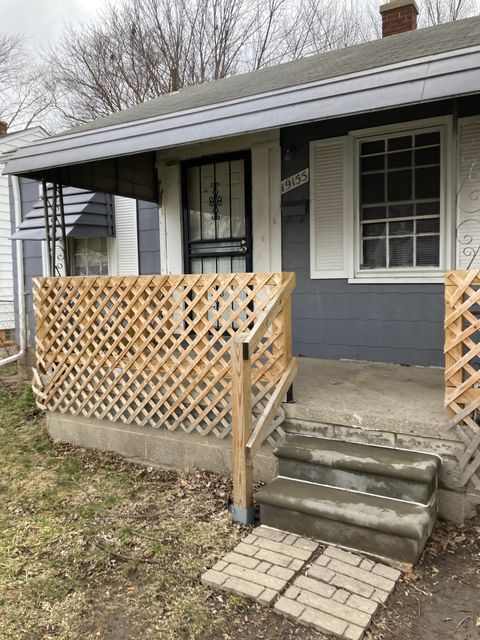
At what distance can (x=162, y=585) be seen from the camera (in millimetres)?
2391

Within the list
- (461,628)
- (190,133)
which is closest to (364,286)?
(190,133)

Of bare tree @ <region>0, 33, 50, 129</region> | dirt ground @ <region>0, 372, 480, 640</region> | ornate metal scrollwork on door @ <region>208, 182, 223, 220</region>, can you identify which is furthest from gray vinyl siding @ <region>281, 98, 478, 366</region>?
bare tree @ <region>0, 33, 50, 129</region>

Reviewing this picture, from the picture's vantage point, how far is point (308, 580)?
2344 millimetres

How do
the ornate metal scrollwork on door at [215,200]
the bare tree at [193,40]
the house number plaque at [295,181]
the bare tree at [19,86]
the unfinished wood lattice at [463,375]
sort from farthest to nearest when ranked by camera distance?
1. the bare tree at [19,86]
2. the bare tree at [193,40]
3. the ornate metal scrollwork on door at [215,200]
4. the house number plaque at [295,181]
5. the unfinished wood lattice at [463,375]

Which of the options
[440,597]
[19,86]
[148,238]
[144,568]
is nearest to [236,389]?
[144,568]

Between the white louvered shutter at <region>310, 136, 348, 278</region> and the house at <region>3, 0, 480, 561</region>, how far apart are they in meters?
0.01

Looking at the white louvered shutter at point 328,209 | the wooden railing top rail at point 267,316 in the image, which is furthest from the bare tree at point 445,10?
the wooden railing top rail at point 267,316

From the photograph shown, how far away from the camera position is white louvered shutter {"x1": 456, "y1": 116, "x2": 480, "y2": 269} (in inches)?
172

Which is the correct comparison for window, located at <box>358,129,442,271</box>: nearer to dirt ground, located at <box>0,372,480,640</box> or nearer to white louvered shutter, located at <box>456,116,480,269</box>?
white louvered shutter, located at <box>456,116,480,269</box>

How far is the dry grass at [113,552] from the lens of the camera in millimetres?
2129

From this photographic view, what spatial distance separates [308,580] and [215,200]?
445cm

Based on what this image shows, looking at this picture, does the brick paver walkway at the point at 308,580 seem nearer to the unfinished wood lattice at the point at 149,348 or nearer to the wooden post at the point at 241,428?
the wooden post at the point at 241,428

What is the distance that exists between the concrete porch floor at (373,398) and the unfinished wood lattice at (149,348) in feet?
1.28

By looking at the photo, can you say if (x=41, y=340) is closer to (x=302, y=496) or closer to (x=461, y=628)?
(x=302, y=496)
